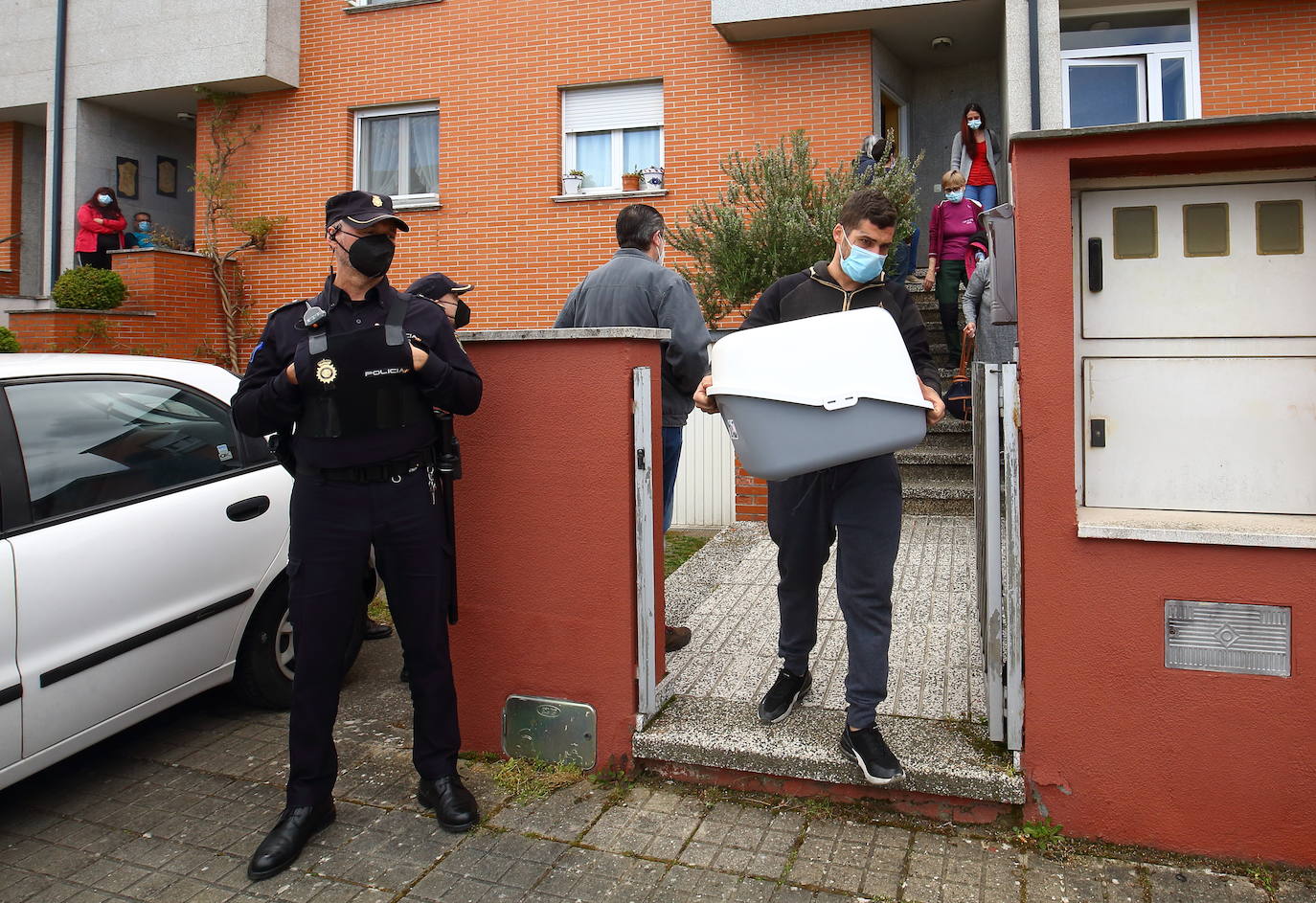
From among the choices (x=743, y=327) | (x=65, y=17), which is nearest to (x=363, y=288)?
(x=743, y=327)

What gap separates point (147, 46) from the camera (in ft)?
44.1

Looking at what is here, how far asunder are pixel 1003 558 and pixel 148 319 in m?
12.7

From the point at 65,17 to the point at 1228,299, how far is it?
15.8m

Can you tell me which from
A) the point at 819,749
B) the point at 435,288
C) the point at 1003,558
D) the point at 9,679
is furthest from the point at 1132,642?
the point at 9,679

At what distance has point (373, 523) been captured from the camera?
3.29 metres

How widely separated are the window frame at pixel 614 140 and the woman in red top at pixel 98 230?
6.73 meters

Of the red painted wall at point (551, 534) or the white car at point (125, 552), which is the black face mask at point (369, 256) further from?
the white car at point (125, 552)

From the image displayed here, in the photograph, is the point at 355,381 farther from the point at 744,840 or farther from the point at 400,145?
the point at 400,145

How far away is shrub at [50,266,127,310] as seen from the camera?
494 inches

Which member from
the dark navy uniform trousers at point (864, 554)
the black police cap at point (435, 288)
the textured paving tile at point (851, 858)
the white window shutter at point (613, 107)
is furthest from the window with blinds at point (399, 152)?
the textured paving tile at point (851, 858)

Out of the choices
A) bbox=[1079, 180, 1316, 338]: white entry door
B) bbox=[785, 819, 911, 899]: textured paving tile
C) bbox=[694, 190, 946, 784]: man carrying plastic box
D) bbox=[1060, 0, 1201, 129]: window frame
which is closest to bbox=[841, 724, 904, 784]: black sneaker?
bbox=[694, 190, 946, 784]: man carrying plastic box

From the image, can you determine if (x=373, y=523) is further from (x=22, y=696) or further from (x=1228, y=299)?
(x=1228, y=299)

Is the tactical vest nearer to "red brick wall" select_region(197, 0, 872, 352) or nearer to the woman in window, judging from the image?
the woman in window

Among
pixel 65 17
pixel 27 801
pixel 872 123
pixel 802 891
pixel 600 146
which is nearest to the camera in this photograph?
pixel 802 891
